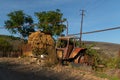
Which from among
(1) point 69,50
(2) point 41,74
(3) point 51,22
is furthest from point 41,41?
(3) point 51,22

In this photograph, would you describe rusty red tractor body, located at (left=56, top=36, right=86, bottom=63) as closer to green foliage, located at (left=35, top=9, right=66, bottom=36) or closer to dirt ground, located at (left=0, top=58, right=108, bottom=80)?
dirt ground, located at (left=0, top=58, right=108, bottom=80)

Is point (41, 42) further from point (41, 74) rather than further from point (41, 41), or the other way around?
point (41, 74)

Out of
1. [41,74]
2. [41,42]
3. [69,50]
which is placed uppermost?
[41,42]

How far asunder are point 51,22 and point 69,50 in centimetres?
1669

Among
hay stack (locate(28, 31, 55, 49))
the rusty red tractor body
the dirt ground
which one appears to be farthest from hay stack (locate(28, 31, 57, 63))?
the dirt ground

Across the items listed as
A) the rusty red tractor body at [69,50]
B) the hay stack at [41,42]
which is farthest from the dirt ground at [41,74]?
the hay stack at [41,42]

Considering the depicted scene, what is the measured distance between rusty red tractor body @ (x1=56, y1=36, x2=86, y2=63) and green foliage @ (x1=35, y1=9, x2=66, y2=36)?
1421 cm

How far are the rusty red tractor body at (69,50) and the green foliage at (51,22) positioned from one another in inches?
559

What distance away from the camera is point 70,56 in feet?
68.5

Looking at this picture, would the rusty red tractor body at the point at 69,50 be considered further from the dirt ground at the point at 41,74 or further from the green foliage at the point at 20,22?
the green foliage at the point at 20,22

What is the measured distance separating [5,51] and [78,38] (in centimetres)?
1394

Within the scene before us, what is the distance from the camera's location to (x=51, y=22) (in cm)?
3747

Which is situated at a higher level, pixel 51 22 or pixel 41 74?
pixel 51 22

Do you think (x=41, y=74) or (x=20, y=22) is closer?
(x=41, y=74)
